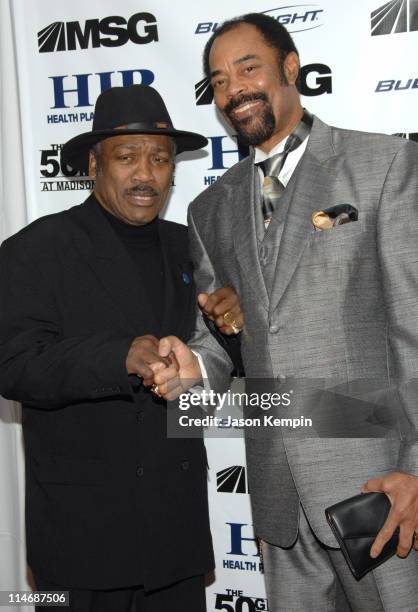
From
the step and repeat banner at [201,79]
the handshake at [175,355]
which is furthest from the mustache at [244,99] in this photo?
the step and repeat banner at [201,79]

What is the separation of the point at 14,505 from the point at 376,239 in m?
2.30

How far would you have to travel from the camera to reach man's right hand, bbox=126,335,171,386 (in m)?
2.14

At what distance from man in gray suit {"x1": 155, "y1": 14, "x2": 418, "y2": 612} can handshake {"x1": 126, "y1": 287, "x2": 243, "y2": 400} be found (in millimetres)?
15

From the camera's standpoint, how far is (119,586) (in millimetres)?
2361

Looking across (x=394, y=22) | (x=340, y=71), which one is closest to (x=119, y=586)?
(x=340, y=71)

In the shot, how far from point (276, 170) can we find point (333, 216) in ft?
0.95

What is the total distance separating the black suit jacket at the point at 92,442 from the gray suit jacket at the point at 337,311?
1.26ft

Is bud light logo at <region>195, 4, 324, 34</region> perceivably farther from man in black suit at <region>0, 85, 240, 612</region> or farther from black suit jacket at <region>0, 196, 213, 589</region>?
black suit jacket at <region>0, 196, 213, 589</region>

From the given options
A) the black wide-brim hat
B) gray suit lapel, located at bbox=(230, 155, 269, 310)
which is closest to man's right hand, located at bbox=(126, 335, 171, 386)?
gray suit lapel, located at bbox=(230, 155, 269, 310)

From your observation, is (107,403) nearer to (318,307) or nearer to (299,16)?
(318,307)

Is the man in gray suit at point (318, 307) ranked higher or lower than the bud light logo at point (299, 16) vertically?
lower

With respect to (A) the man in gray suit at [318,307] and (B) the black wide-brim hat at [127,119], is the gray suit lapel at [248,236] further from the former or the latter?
(B) the black wide-brim hat at [127,119]

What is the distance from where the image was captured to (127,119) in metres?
2.46

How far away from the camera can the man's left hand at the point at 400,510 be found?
190 cm
